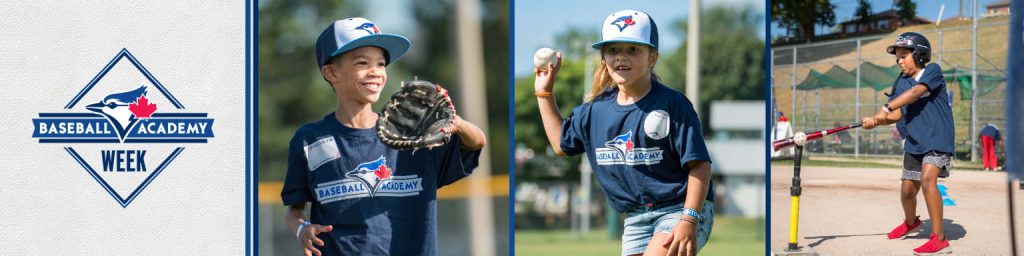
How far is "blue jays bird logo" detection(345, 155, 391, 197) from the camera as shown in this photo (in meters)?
5.36

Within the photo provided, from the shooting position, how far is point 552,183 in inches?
1013

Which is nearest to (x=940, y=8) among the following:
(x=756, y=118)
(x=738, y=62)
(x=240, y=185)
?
(x=240, y=185)

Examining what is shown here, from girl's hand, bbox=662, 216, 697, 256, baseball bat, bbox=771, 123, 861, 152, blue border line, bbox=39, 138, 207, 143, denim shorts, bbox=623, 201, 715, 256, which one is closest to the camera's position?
girl's hand, bbox=662, 216, 697, 256

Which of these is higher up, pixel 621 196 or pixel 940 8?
pixel 940 8

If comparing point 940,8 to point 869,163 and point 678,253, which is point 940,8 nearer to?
point 869,163

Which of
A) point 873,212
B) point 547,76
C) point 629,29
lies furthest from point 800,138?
point 547,76

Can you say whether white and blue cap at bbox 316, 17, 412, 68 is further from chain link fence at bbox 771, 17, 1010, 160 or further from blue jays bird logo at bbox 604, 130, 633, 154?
chain link fence at bbox 771, 17, 1010, 160

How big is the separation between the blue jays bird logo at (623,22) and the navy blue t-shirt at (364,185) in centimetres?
97

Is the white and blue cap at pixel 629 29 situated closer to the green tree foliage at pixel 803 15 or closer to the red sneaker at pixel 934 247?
the green tree foliage at pixel 803 15

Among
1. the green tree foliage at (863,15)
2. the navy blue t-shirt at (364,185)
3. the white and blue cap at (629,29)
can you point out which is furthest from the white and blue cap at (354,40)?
the green tree foliage at (863,15)

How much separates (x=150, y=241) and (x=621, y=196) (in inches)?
104

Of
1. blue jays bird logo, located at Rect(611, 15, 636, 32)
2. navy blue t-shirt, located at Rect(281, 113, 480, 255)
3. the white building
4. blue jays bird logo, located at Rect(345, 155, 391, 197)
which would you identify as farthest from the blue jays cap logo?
the white building

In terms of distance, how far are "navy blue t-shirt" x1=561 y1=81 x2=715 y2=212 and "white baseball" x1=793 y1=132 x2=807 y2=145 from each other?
133cm

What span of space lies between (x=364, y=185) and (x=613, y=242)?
12441 millimetres
